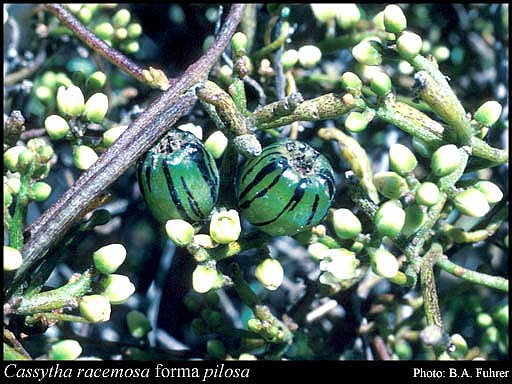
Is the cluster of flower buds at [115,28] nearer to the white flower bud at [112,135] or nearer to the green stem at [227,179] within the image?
the white flower bud at [112,135]

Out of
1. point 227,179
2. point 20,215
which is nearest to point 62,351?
point 20,215

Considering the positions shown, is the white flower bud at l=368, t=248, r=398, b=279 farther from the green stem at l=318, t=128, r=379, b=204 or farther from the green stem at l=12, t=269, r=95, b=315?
the green stem at l=12, t=269, r=95, b=315

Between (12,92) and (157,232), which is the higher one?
(12,92)

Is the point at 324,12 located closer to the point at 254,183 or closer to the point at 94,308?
the point at 254,183

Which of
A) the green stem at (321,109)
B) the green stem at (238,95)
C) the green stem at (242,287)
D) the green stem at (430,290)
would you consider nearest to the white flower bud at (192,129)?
the green stem at (238,95)

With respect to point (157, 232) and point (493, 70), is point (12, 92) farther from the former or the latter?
point (493, 70)

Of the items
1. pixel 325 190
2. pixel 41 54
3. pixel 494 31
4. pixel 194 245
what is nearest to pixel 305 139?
pixel 325 190
